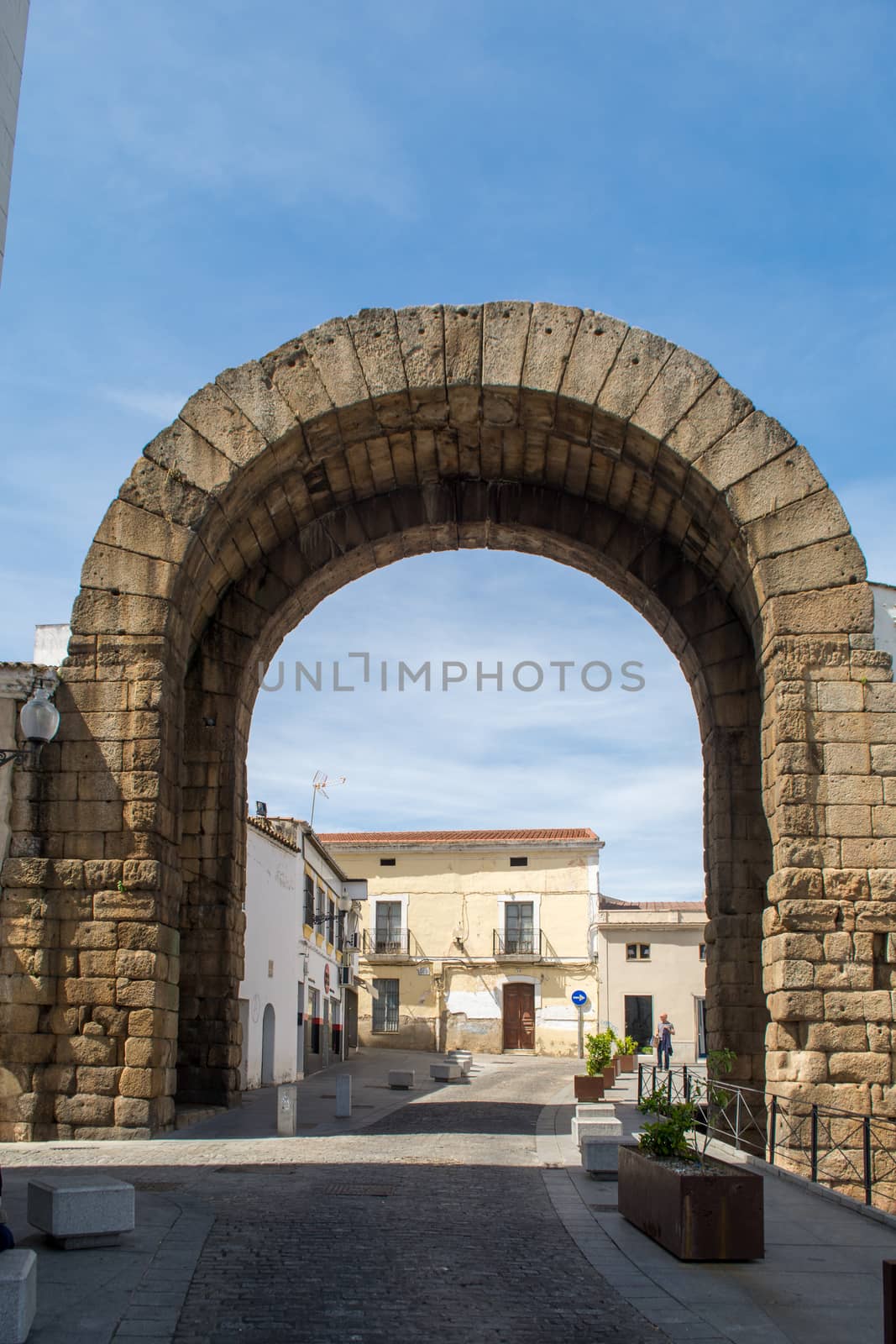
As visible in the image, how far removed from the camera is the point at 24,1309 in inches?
157

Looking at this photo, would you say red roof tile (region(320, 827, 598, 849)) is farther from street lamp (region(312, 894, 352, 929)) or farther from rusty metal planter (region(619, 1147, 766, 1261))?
rusty metal planter (region(619, 1147, 766, 1261))

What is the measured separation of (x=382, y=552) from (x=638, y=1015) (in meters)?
19.4

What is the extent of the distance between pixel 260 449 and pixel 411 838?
978 inches

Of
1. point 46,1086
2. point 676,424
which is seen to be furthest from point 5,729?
point 676,424

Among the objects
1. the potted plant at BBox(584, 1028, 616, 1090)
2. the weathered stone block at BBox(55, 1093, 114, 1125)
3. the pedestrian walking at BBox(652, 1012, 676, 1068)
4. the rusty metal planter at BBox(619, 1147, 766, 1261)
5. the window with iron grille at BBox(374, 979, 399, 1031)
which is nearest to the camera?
the rusty metal planter at BBox(619, 1147, 766, 1261)

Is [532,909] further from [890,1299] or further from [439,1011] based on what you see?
[890,1299]

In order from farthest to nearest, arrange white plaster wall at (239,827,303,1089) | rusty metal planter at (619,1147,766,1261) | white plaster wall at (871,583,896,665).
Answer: white plaster wall at (239,827,303,1089)
white plaster wall at (871,583,896,665)
rusty metal planter at (619,1147,766,1261)

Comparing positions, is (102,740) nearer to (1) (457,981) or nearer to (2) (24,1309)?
(2) (24,1309)

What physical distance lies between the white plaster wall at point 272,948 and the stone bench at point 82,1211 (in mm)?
9735

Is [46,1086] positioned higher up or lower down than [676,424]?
lower down

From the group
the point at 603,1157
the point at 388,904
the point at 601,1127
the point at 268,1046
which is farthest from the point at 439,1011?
the point at 603,1157

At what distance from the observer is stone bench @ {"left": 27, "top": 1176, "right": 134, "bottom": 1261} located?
5340mm

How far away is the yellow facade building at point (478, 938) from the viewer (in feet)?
105

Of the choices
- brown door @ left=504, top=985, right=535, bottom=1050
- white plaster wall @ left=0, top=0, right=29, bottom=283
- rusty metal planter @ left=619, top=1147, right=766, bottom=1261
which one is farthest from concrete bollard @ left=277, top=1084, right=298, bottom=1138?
brown door @ left=504, top=985, right=535, bottom=1050
